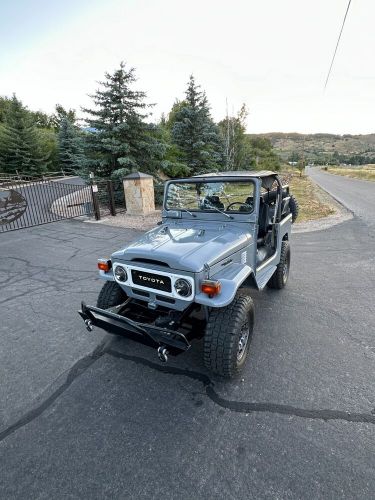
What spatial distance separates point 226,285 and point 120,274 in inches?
47.6

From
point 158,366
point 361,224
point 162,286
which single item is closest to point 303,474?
point 158,366

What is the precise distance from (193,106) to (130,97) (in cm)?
648

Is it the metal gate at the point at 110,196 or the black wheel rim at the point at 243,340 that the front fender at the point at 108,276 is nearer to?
the black wheel rim at the point at 243,340

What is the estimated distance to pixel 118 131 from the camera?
12.8 metres

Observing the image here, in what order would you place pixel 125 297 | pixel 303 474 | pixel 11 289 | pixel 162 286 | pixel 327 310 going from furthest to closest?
pixel 11 289, pixel 327 310, pixel 125 297, pixel 162 286, pixel 303 474

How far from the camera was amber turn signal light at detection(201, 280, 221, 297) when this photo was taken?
247 cm

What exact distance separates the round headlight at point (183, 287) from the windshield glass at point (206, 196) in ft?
5.01

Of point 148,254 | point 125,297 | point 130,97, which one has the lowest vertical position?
point 125,297

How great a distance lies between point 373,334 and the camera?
3.50 m

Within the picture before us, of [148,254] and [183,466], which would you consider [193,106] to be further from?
[183,466]

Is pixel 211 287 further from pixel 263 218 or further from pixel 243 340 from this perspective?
pixel 263 218

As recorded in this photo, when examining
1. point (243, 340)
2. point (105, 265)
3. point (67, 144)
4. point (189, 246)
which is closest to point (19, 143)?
point (67, 144)

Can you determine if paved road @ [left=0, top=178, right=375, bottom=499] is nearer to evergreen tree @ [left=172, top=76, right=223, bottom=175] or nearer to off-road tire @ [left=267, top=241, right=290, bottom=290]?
off-road tire @ [left=267, top=241, right=290, bottom=290]

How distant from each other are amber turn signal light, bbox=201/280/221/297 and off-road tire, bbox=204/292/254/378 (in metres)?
0.31
